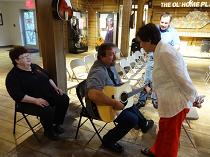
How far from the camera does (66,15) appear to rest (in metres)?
2.56

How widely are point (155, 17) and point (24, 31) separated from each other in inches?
250

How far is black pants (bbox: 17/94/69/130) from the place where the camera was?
6.72 feet

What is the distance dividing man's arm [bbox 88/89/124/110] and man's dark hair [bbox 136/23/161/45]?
2.10 ft

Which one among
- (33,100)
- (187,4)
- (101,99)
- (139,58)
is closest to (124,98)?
(101,99)

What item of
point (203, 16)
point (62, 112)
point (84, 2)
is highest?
point (84, 2)

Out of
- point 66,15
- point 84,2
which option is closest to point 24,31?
point 84,2

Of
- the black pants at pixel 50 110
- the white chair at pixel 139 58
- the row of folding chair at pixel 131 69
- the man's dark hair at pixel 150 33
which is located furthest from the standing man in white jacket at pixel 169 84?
the white chair at pixel 139 58

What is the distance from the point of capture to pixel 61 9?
7.96 ft

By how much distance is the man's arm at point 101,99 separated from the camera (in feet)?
5.84

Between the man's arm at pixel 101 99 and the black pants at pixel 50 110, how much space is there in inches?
22.2

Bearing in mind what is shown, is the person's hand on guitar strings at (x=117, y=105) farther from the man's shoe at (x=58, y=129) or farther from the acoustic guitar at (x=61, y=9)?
the acoustic guitar at (x=61, y=9)

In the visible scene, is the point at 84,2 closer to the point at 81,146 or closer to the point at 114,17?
the point at 114,17

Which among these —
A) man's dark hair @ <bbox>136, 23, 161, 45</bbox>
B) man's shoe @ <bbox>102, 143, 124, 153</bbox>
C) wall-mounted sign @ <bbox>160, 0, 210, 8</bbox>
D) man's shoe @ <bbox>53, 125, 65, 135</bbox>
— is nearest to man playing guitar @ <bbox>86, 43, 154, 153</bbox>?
man's shoe @ <bbox>102, 143, 124, 153</bbox>

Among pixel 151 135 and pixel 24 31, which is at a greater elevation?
pixel 24 31
